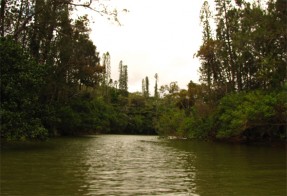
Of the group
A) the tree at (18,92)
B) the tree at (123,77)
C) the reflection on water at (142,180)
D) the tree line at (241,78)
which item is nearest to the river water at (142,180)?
the reflection on water at (142,180)

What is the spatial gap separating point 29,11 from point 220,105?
22546 mm

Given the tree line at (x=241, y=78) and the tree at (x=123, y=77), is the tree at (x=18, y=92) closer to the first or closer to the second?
the tree line at (x=241, y=78)

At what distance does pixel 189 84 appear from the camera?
6525 centimetres

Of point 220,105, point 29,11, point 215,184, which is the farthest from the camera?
point 220,105

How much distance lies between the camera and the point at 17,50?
2367 cm

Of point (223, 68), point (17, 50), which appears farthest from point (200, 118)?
point (17, 50)

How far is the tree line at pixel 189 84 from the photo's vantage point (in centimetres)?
2394

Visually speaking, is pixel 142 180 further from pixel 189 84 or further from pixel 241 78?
pixel 189 84

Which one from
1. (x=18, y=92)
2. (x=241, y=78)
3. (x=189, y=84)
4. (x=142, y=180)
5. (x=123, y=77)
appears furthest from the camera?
(x=123, y=77)

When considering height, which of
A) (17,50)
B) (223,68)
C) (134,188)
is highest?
(223,68)

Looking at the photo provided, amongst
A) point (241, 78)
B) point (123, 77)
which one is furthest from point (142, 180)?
point (123, 77)

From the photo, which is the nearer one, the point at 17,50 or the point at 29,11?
the point at 17,50

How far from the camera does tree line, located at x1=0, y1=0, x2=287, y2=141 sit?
2394cm

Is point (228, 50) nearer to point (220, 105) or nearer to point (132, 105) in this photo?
point (220, 105)
